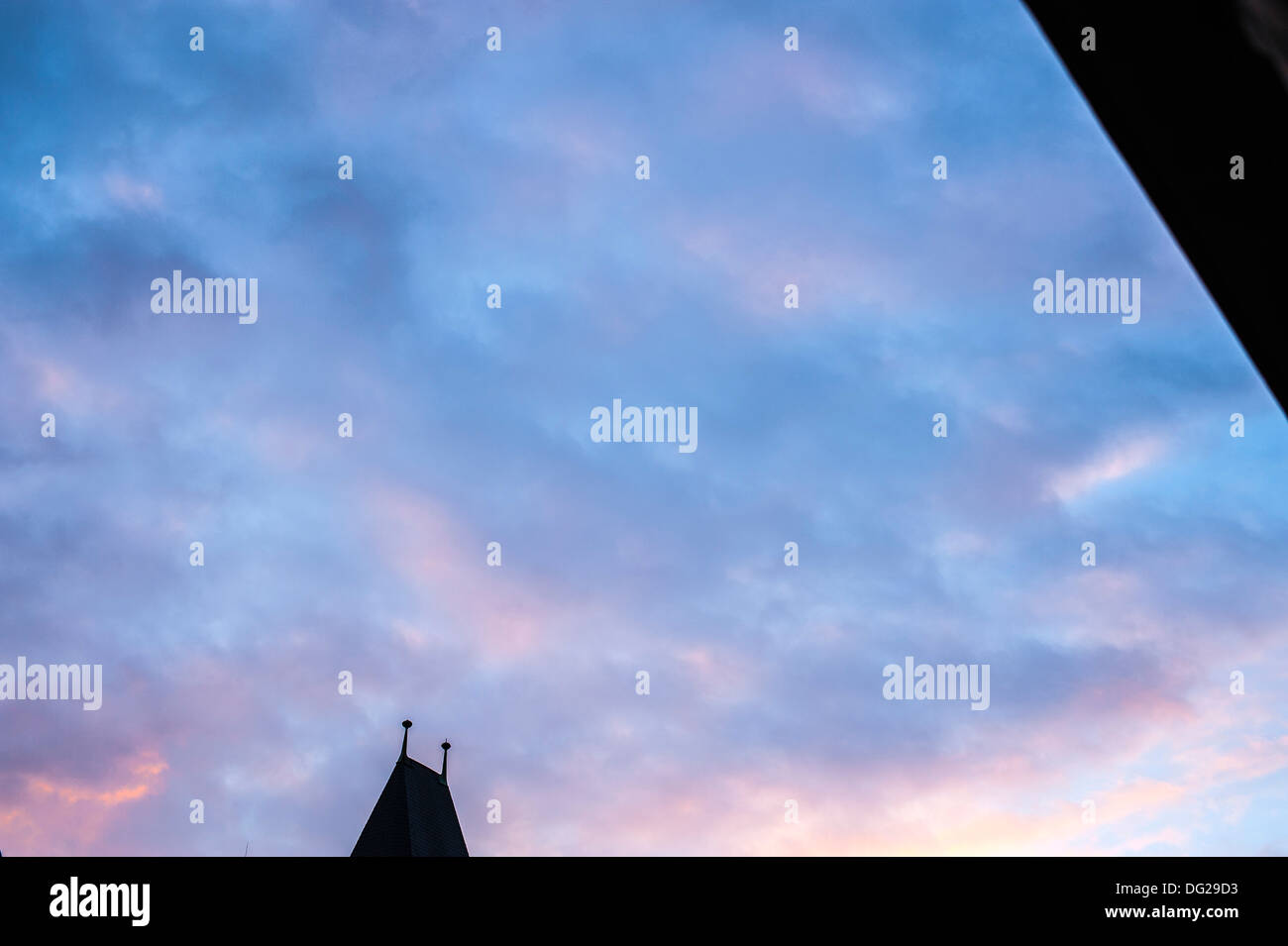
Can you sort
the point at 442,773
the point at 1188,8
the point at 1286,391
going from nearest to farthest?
the point at 1188,8 < the point at 1286,391 < the point at 442,773

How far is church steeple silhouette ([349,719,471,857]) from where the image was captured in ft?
147

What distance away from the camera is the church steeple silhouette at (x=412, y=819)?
4494cm

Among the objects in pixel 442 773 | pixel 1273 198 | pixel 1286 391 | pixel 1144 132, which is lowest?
pixel 442 773

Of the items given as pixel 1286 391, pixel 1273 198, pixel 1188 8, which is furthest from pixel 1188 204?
pixel 1286 391

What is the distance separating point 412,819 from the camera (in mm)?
46062
